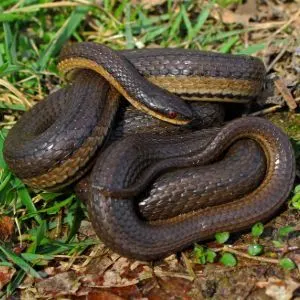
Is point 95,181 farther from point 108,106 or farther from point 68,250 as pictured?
point 108,106

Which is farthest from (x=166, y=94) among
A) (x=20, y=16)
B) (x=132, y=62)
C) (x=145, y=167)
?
(x=20, y=16)

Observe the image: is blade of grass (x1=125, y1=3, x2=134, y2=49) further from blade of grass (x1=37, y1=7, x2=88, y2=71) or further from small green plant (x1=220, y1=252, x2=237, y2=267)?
small green plant (x1=220, y1=252, x2=237, y2=267)

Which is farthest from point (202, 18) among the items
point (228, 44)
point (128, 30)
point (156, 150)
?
point (156, 150)

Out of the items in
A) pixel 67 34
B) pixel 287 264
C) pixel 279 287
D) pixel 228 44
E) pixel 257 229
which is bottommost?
pixel 279 287

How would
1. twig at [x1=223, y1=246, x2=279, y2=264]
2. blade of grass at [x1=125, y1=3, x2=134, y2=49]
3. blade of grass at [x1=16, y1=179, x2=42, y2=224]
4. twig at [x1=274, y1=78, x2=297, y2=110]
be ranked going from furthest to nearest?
blade of grass at [x1=125, y1=3, x2=134, y2=49], twig at [x1=274, y1=78, x2=297, y2=110], blade of grass at [x1=16, y1=179, x2=42, y2=224], twig at [x1=223, y1=246, x2=279, y2=264]

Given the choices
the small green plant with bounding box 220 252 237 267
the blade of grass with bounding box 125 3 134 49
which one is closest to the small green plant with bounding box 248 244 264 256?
the small green plant with bounding box 220 252 237 267

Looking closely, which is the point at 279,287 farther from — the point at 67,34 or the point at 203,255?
the point at 67,34

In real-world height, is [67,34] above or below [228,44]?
above

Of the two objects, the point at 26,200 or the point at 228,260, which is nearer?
the point at 228,260
